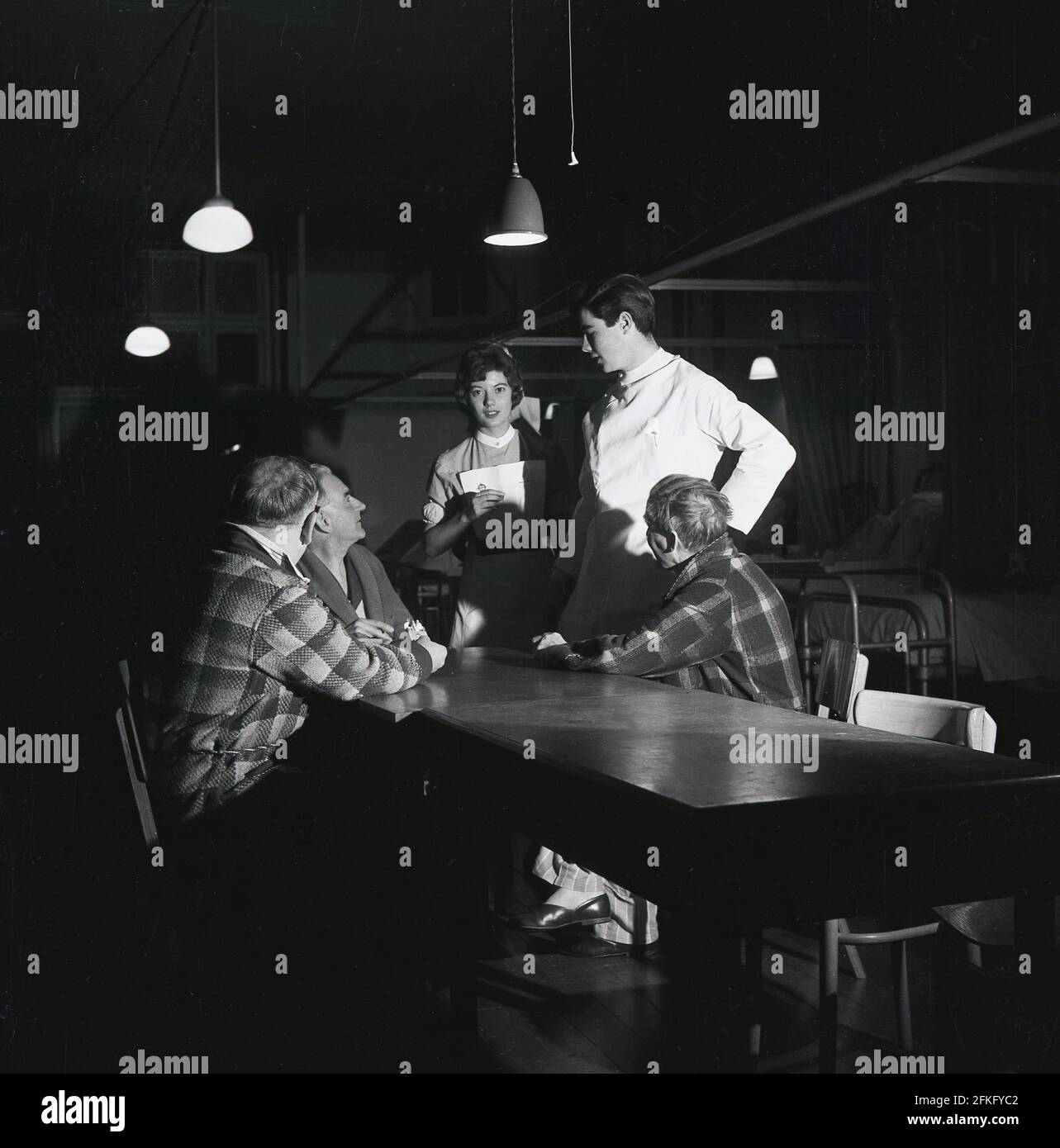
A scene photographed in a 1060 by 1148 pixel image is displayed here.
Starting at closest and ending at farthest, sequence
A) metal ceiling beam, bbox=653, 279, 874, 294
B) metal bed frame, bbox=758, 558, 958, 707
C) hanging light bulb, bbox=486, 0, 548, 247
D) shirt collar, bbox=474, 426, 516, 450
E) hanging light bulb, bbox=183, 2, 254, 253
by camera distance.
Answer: shirt collar, bbox=474, 426, 516, 450 < hanging light bulb, bbox=486, 0, 548, 247 < hanging light bulb, bbox=183, 2, 254, 253 < metal bed frame, bbox=758, 558, 958, 707 < metal ceiling beam, bbox=653, 279, 874, 294

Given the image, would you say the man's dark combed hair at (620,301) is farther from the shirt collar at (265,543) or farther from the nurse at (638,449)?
the shirt collar at (265,543)

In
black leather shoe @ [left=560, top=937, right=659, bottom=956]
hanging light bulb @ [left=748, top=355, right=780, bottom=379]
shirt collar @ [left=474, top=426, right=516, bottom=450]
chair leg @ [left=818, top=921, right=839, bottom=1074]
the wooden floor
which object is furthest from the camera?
hanging light bulb @ [left=748, top=355, right=780, bottom=379]

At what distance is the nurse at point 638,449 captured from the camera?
3400 mm

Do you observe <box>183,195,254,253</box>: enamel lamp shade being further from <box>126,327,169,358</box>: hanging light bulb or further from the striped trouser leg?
the striped trouser leg

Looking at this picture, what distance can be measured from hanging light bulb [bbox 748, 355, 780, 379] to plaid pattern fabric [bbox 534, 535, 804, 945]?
7.42 m

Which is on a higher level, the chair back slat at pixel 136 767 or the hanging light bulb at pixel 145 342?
the hanging light bulb at pixel 145 342

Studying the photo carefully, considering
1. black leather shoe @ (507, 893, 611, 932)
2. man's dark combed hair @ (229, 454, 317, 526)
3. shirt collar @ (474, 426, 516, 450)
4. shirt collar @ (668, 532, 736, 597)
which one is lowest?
black leather shoe @ (507, 893, 611, 932)

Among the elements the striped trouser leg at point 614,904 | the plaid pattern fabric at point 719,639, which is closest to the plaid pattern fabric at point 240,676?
the plaid pattern fabric at point 719,639

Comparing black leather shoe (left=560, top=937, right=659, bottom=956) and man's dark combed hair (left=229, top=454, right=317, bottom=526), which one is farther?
black leather shoe (left=560, top=937, right=659, bottom=956)

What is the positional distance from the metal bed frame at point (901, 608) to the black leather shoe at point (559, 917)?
2.12m

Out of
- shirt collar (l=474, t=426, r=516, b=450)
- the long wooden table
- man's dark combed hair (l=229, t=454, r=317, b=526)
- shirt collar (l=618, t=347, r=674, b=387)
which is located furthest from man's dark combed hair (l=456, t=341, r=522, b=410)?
the long wooden table

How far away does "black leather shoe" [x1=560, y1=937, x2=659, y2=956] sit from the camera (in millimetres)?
3213

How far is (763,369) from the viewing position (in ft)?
32.9

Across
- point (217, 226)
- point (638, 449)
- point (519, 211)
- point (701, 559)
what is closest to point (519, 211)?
point (519, 211)
